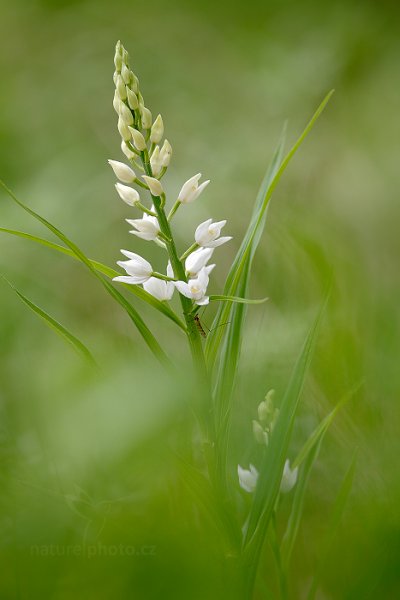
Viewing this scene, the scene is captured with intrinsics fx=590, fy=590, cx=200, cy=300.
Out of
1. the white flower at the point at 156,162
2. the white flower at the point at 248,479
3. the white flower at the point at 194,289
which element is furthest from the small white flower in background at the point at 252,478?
the white flower at the point at 156,162

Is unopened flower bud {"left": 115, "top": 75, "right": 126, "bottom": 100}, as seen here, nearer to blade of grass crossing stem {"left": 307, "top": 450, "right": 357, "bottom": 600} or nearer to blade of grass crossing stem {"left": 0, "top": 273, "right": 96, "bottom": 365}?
blade of grass crossing stem {"left": 0, "top": 273, "right": 96, "bottom": 365}

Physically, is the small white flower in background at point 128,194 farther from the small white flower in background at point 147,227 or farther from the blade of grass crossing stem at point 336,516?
the blade of grass crossing stem at point 336,516

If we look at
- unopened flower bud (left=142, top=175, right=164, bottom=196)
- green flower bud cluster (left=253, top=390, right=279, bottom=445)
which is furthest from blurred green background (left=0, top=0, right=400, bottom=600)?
unopened flower bud (left=142, top=175, right=164, bottom=196)

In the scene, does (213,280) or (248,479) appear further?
(213,280)

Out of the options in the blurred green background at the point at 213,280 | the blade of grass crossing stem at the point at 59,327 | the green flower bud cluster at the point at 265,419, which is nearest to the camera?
the blurred green background at the point at 213,280

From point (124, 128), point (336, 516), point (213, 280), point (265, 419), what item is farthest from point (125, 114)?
point (213, 280)

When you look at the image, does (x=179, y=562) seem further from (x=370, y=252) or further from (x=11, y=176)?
(x=11, y=176)

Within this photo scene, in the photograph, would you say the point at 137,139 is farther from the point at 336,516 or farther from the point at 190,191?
the point at 336,516
